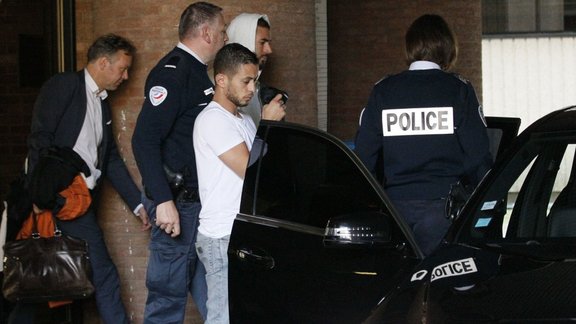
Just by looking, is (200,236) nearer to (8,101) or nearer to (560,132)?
(560,132)

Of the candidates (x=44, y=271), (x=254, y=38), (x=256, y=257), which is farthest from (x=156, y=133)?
(x=44, y=271)

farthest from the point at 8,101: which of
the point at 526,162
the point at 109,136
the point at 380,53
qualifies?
the point at 380,53

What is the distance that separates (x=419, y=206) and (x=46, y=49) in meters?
3.59

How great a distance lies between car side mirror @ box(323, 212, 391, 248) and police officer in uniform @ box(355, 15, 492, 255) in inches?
32.9

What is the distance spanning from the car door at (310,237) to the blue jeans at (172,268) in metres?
0.73

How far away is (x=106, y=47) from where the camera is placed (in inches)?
272

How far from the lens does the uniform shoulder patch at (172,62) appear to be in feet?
19.1

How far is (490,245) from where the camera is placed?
14.3ft

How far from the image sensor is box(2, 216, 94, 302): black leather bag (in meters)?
6.75

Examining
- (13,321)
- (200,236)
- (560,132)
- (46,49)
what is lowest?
(13,321)

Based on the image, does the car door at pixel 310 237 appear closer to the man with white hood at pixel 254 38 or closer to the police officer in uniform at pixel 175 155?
the police officer in uniform at pixel 175 155

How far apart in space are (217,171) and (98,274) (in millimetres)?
1847

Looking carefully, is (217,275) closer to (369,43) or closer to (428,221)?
(428,221)

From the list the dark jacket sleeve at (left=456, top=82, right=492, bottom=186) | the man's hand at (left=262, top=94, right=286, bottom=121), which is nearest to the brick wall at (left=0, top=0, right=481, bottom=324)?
the man's hand at (left=262, top=94, right=286, bottom=121)
